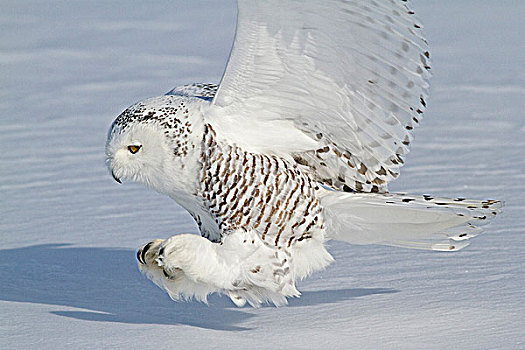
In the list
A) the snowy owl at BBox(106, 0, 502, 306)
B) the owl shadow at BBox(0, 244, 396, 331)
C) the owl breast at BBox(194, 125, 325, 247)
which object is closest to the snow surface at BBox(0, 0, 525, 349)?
the owl shadow at BBox(0, 244, 396, 331)

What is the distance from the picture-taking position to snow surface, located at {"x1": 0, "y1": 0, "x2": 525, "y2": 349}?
270 centimetres

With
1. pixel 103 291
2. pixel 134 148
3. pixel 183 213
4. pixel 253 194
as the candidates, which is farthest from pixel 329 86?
pixel 183 213

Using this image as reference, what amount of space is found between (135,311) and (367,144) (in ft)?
3.58

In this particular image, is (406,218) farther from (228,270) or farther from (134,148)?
(134,148)

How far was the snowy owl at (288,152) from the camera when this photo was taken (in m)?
2.74

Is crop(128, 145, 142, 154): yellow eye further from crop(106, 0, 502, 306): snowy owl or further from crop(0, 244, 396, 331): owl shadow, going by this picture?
crop(0, 244, 396, 331): owl shadow

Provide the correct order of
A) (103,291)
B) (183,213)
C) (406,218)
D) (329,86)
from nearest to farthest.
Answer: (329,86) → (406,218) → (103,291) → (183,213)

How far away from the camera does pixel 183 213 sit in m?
4.42

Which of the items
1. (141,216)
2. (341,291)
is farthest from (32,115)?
(341,291)

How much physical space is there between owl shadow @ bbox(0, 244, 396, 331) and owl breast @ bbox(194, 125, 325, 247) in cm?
33

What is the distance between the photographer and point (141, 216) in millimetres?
4352

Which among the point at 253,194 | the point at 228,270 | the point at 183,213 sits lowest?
the point at 183,213

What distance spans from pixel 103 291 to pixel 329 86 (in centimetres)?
128

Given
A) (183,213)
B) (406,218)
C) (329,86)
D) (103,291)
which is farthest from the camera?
(183,213)
